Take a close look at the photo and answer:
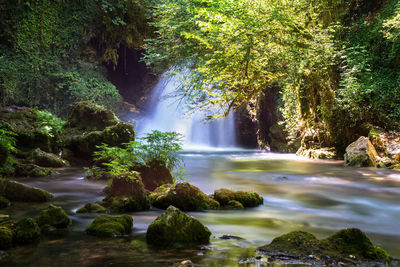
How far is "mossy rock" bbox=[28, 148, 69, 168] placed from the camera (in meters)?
8.70

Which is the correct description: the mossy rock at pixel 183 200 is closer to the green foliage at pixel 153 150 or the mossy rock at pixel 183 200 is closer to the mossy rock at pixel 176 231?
the green foliage at pixel 153 150

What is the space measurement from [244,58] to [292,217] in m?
6.14

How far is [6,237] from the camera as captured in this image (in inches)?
120

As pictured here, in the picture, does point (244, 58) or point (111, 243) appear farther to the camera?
point (244, 58)

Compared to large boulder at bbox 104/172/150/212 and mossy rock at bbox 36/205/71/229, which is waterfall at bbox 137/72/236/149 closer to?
large boulder at bbox 104/172/150/212

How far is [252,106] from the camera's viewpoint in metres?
20.8

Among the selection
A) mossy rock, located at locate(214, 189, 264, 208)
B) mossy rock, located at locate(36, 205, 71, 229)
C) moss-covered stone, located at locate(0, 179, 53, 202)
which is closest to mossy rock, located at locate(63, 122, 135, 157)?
moss-covered stone, located at locate(0, 179, 53, 202)

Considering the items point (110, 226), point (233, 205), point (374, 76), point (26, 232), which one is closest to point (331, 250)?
point (110, 226)

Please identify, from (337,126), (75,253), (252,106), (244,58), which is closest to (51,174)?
(75,253)

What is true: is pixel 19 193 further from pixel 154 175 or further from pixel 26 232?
pixel 154 175

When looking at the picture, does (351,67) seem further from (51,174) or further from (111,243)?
(111,243)

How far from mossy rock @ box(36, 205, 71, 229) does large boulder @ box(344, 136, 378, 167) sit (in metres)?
9.58

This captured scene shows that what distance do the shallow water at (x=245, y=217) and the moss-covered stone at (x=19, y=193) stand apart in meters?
0.27

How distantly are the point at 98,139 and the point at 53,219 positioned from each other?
6058mm
